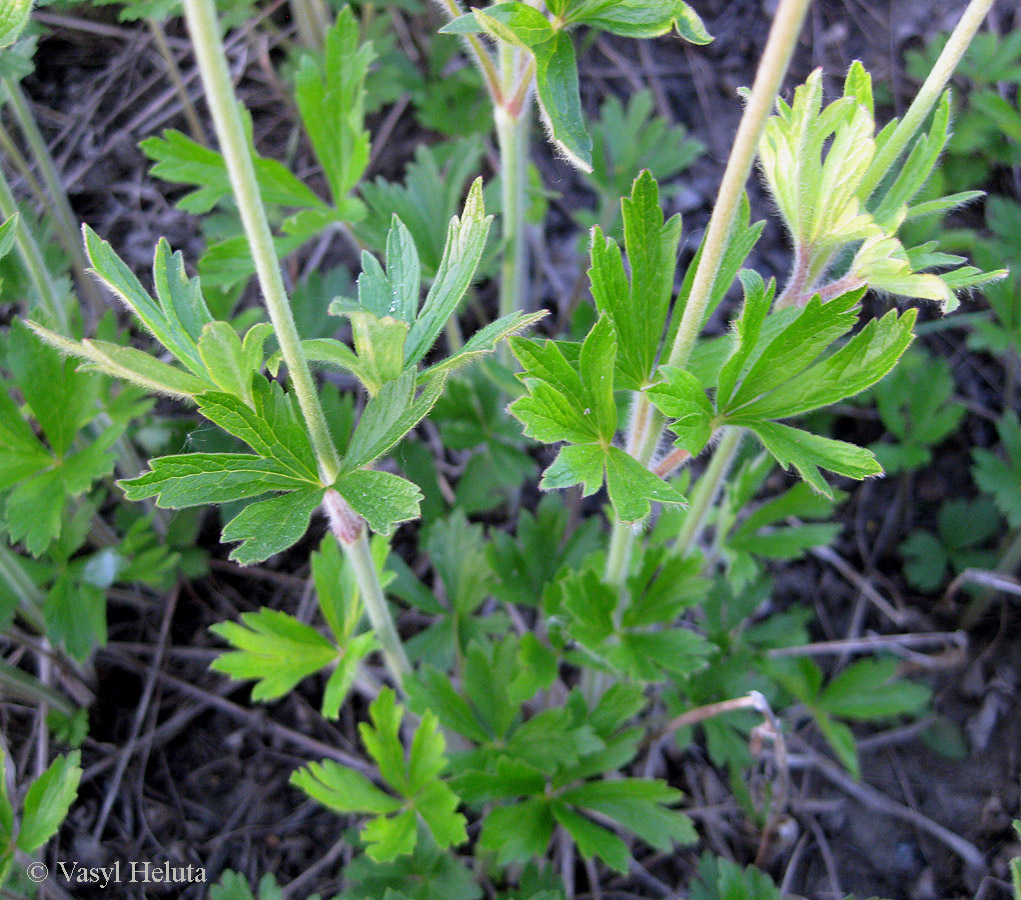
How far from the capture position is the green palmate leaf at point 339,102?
195 centimetres

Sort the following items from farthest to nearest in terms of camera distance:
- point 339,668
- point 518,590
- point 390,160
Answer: point 390,160
point 518,590
point 339,668

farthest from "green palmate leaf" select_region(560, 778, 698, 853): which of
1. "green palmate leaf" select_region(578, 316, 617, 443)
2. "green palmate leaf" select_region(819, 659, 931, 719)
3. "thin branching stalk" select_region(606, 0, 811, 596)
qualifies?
"green palmate leaf" select_region(578, 316, 617, 443)

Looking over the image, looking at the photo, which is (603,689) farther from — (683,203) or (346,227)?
(683,203)

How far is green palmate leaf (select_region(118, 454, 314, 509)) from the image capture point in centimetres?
119

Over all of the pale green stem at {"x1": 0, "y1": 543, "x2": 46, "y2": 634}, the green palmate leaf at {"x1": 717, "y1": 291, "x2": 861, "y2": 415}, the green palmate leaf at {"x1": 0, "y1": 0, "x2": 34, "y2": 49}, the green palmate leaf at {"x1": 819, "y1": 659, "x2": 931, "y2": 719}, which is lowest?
the green palmate leaf at {"x1": 819, "y1": 659, "x2": 931, "y2": 719}

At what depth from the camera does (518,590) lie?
213cm

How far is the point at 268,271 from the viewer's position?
111 centimetres

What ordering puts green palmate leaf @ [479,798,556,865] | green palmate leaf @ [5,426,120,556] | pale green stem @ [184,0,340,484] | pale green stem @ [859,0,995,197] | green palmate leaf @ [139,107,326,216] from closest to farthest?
pale green stem @ [184,0,340,484], pale green stem @ [859,0,995,197], green palmate leaf @ [479,798,556,865], green palmate leaf @ [5,426,120,556], green palmate leaf @ [139,107,326,216]

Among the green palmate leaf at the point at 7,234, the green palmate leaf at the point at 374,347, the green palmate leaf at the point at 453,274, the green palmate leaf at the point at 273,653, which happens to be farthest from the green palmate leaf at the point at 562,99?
the green palmate leaf at the point at 273,653

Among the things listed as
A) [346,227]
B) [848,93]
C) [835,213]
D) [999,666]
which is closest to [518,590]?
[346,227]

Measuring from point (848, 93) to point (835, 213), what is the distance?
203mm

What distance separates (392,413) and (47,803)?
1131 millimetres

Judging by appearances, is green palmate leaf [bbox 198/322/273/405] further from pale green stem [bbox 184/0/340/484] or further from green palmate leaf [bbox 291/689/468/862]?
green palmate leaf [bbox 291/689/468/862]

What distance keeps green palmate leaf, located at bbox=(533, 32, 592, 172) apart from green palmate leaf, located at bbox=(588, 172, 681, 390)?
0.11 m
